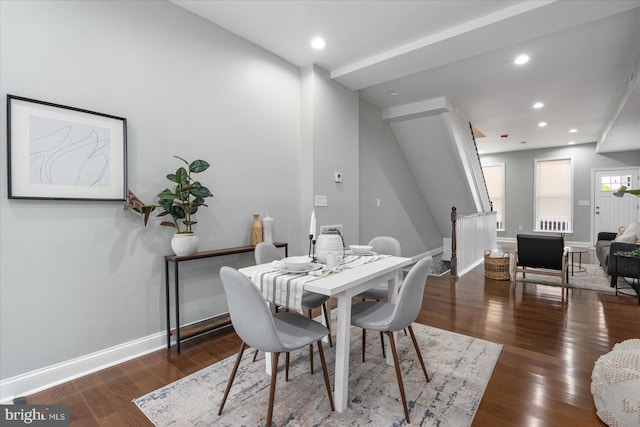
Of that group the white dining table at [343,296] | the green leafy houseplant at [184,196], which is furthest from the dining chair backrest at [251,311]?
the green leafy houseplant at [184,196]

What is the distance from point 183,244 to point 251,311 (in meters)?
1.28

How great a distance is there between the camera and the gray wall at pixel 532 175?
804 centimetres

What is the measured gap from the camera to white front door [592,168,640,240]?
7.68m

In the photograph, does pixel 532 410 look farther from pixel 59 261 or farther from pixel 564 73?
pixel 564 73

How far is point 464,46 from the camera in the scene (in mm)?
3078

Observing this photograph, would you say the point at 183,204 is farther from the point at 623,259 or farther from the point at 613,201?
the point at 613,201

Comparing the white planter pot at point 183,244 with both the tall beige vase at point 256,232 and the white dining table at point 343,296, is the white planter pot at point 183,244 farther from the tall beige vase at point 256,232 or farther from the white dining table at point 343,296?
the white dining table at point 343,296

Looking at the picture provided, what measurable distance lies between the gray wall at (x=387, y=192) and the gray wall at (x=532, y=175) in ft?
13.6

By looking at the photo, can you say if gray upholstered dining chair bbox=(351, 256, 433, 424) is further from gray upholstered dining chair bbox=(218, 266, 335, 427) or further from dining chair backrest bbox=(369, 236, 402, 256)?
dining chair backrest bbox=(369, 236, 402, 256)

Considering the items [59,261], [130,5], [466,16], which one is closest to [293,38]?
[130,5]

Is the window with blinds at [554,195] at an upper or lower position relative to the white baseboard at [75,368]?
upper

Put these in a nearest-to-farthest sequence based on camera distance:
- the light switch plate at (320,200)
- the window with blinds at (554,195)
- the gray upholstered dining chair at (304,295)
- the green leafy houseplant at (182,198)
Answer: the gray upholstered dining chair at (304,295) < the green leafy houseplant at (182,198) < the light switch plate at (320,200) < the window with blinds at (554,195)

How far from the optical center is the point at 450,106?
15.8 feet

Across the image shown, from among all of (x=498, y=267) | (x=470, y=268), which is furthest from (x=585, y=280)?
(x=470, y=268)
